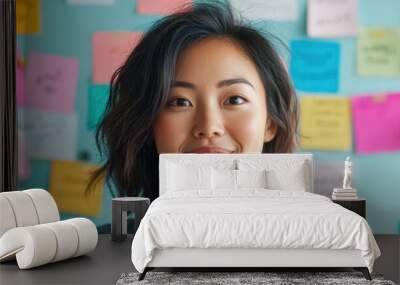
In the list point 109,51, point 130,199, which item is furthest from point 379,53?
point 130,199

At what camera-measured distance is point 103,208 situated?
22.5 feet

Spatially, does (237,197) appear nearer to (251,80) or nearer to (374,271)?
(374,271)

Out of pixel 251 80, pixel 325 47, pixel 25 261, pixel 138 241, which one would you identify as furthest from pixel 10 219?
pixel 325 47

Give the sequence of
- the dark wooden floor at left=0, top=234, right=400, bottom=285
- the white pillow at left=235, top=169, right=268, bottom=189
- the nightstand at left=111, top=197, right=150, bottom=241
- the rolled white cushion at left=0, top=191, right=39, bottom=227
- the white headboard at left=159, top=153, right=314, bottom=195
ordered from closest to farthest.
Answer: the dark wooden floor at left=0, top=234, right=400, bottom=285 < the rolled white cushion at left=0, top=191, right=39, bottom=227 < the white pillow at left=235, top=169, right=268, bottom=189 < the nightstand at left=111, top=197, right=150, bottom=241 < the white headboard at left=159, top=153, right=314, bottom=195

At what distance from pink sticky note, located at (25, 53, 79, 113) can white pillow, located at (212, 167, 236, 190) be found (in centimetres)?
169

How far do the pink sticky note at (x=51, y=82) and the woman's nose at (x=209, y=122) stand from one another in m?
1.26

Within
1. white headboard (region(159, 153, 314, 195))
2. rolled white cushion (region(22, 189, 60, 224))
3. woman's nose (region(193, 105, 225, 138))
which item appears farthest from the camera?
woman's nose (region(193, 105, 225, 138))

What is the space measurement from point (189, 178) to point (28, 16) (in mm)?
2305

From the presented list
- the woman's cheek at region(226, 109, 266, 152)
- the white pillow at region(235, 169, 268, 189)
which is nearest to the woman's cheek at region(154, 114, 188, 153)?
the woman's cheek at region(226, 109, 266, 152)

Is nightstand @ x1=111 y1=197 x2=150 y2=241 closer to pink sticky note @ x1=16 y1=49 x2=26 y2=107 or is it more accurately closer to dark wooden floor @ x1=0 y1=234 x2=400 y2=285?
dark wooden floor @ x1=0 y1=234 x2=400 y2=285

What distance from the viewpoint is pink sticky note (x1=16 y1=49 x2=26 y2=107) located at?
682 centimetres

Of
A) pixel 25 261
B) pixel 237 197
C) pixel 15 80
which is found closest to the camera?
pixel 25 261

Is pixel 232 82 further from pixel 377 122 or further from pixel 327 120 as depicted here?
pixel 377 122

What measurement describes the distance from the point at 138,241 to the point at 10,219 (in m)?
1.15
